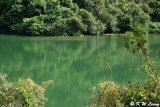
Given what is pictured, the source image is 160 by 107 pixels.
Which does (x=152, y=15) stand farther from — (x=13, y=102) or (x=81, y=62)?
(x=13, y=102)

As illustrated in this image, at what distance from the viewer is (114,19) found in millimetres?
27453

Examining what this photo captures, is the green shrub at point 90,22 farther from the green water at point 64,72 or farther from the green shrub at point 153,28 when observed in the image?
the green water at point 64,72

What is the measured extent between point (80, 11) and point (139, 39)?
22.6m

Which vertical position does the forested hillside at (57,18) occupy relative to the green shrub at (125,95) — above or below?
above

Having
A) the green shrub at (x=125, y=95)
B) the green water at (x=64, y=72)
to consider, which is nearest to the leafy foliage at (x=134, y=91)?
the green shrub at (x=125, y=95)

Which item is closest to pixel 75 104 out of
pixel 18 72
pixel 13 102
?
pixel 13 102

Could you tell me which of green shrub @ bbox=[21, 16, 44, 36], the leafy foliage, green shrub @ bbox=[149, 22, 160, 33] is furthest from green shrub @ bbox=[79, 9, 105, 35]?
the leafy foliage

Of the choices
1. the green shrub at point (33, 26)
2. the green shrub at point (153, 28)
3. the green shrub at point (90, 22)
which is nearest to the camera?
the green shrub at point (33, 26)

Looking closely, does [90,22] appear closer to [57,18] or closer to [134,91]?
[57,18]

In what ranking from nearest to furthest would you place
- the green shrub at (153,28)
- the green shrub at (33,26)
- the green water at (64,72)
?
the green water at (64,72)
the green shrub at (33,26)
the green shrub at (153,28)

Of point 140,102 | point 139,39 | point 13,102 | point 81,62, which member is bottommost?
point 81,62

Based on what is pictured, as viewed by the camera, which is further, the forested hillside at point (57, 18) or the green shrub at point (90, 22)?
the green shrub at point (90, 22)

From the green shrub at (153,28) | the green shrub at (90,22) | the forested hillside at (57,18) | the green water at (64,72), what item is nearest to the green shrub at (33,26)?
the forested hillside at (57,18)

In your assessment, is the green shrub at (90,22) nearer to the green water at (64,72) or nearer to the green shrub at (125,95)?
the green water at (64,72)
